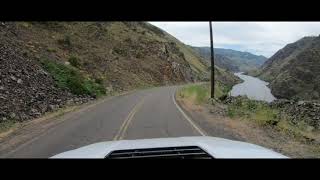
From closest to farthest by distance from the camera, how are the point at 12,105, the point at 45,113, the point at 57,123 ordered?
the point at 57,123 < the point at 12,105 < the point at 45,113

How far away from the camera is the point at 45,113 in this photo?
94.8 ft

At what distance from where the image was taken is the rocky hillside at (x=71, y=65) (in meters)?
30.6

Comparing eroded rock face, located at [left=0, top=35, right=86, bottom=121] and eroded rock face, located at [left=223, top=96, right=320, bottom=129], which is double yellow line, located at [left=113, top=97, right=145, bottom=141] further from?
eroded rock face, located at [left=223, top=96, right=320, bottom=129]

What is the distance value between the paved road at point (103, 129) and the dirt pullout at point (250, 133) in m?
0.77

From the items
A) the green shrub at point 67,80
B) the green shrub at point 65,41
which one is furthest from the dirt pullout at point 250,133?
the green shrub at point 65,41

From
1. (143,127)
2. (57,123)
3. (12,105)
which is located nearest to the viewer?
(143,127)

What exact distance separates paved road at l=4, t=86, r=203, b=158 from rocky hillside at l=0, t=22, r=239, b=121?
14.3ft
